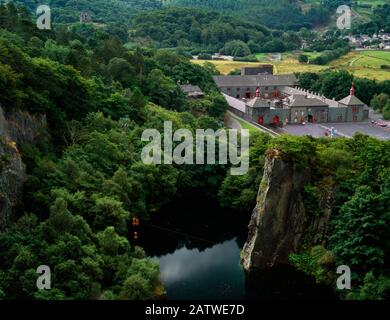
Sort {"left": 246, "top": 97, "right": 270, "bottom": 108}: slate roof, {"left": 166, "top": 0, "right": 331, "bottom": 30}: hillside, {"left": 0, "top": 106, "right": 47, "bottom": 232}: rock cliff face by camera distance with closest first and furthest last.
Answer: {"left": 0, "top": 106, "right": 47, "bottom": 232}: rock cliff face < {"left": 246, "top": 97, "right": 270, "bottom": 108}: slate roof < {"left": 166, "top": 0, "right": 331, "bottom": 30}: hillside

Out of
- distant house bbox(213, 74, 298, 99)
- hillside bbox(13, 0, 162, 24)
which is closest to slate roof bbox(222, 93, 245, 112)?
distant house bbox(213, 74, 298, 99)

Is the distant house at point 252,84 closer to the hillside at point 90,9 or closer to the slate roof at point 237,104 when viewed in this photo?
the slate roof at point 237,104

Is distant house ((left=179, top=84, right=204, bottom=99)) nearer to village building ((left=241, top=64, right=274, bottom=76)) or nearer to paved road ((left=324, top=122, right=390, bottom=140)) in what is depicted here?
paved road ((left=324, top=122, right=390, bottom=140))

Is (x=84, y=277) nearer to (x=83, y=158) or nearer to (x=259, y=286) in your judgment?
(x=259, y=286)

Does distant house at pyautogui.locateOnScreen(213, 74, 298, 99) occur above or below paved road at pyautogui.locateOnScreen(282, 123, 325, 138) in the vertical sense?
above

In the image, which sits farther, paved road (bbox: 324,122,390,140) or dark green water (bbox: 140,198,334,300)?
paved road (bbox: 324,122,390,140)

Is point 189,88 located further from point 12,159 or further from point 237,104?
point 12,159

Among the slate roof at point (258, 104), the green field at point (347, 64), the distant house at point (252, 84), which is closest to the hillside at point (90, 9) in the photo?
the green field at point (347, 64)
